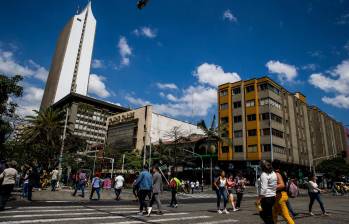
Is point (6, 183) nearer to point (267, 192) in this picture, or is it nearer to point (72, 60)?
point (267, 192)

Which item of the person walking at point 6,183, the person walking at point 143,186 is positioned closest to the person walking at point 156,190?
the person walking at point 143,186

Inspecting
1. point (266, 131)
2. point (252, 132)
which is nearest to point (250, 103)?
point (252, 132)

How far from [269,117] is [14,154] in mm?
41923

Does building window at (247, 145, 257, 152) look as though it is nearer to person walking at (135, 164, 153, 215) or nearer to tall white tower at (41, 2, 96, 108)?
person walking at (135, 164, 153, 215)

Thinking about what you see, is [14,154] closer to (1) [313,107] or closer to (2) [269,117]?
(2) [269,117]

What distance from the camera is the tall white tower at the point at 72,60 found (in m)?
127

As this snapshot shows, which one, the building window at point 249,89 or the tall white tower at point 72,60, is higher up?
the tall white tower at point 72,60

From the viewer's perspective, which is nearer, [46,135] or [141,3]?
[141,3]

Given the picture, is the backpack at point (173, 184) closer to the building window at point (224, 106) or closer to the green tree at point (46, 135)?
the green tree at point (46, 135)

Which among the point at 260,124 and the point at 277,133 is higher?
the point at 260,124

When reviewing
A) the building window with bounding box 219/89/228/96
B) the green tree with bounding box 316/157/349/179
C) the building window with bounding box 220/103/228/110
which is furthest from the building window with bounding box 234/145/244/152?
the green tree with bounding box 316/157/349/179

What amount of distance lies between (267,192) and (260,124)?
1814 inches

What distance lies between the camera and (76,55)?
133 metres

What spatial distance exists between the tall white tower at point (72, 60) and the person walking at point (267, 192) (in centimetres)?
12883
